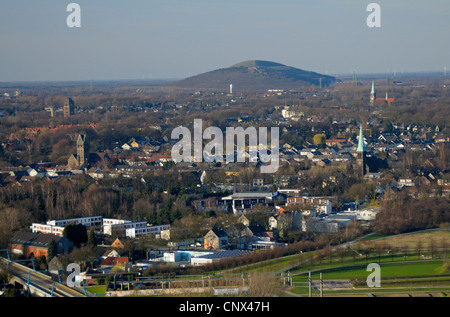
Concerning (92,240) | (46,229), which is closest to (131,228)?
(46,229)

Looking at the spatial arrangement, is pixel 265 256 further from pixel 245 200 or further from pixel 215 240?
pixel 245 200

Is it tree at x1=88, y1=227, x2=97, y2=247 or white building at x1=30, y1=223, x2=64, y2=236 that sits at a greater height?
tree at x1=88, y1=227, x2=97, y2=247

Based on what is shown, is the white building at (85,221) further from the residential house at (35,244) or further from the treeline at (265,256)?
the treeline at (265,256)

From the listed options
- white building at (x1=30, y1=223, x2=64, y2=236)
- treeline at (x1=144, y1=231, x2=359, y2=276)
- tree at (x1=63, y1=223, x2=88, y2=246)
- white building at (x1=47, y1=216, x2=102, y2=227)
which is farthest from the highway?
white building at (x1=47, y1=216, x2=102, y2=227)

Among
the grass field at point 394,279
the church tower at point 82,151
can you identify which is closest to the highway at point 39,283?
the grass field at point 394,279

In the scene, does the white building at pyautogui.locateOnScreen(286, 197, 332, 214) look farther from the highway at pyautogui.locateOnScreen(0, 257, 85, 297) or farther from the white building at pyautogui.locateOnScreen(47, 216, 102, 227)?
the highway at pyautogui.locateOnScreen(0, 257, 85, 297)
